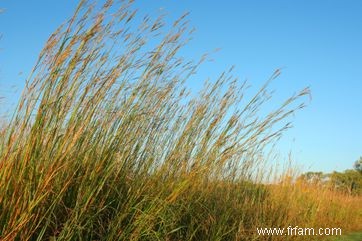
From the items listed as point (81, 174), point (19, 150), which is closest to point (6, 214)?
point (19, 150)

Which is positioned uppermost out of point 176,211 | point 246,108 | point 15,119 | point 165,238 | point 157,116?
point 246,108

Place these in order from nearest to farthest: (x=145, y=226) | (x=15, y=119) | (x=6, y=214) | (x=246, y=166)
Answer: (x=6, y=214), (x=15, y=119), (x=145, y=226), (x=246, y=166)

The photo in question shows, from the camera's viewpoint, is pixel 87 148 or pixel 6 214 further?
pixel 87 148

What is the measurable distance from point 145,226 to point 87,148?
60 cm

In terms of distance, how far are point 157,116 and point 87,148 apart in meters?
0.70

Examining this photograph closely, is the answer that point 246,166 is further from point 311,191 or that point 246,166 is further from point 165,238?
point 311,191

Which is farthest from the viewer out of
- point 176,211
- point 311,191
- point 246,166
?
point 311,191

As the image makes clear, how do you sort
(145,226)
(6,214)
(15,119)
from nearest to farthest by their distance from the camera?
(6,214), (15,119), (145,226)

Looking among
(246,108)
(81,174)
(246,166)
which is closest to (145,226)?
(81,174)

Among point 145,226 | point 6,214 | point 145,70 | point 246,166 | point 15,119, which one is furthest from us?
point 246,166

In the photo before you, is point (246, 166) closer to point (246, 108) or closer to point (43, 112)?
point (246, 108)

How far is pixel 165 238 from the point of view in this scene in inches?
107

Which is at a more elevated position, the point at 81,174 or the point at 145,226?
the point at 81,174

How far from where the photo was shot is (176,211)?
2.87 m
